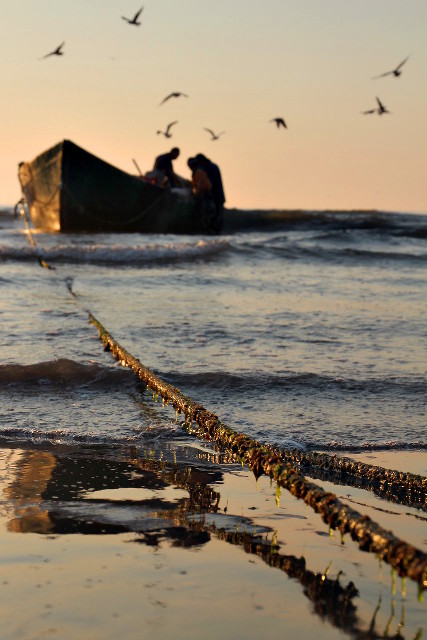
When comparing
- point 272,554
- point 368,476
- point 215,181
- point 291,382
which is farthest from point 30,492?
point 215,181

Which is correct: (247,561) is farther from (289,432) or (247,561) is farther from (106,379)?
(106,379)

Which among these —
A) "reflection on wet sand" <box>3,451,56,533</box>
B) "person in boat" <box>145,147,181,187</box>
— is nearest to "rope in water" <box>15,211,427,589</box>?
"reflection on wet sand" <box>3,451,56,533</box>

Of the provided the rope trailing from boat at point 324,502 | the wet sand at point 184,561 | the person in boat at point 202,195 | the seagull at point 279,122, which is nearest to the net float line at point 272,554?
the wet sand at point 184,561

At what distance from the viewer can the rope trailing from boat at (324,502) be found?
2197 millimetres

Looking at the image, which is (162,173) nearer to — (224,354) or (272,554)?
(224,354)

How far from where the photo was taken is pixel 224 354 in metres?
7.18

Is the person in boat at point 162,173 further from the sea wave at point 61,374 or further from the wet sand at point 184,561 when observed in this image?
the wet sand at point 184,561

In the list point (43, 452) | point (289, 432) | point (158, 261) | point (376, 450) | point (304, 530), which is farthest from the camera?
point (158, 261)

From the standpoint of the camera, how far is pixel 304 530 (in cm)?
308

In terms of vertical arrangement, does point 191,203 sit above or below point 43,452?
above

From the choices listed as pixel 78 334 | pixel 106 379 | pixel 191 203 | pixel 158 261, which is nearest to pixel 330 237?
pixel 191 203

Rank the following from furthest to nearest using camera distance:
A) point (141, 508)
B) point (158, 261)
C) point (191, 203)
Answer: point (191, 203)
point (158, 261)
point (141, 508)

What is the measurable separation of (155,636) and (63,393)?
3.73 m

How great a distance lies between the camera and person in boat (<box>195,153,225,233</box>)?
2266cm
